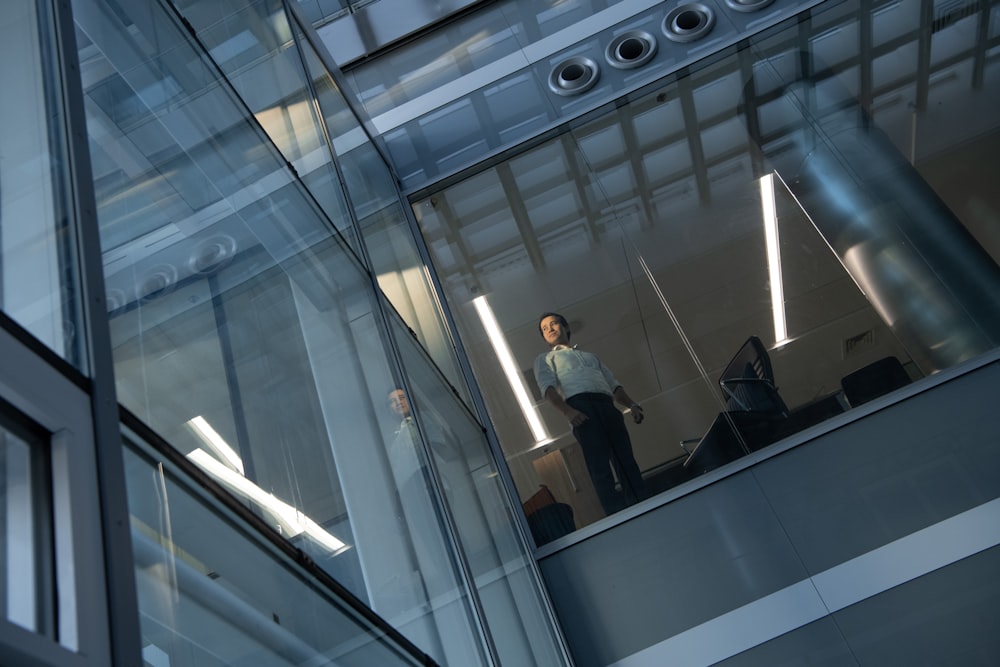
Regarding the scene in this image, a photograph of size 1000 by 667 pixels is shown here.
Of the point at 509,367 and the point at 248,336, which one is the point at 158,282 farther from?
the point at 509,367

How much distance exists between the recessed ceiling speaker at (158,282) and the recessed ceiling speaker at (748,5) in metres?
6.04

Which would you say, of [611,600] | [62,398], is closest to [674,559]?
[611,600]

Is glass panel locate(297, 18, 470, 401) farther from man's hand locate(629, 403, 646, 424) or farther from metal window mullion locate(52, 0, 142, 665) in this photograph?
metal window mullion locate(52, 0, 142, 665)

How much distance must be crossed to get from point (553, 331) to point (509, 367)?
0.38 metres

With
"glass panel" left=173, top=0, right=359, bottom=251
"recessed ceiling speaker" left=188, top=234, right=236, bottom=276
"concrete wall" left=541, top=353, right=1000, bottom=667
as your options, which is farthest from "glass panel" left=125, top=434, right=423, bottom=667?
"concrete wall" left=541, top=353, right=1000, bottom=667

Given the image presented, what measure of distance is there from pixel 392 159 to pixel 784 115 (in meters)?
2.91

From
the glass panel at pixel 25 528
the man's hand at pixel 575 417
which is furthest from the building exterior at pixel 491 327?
the man's hand at pixel 575 417

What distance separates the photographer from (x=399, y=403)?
4352mm

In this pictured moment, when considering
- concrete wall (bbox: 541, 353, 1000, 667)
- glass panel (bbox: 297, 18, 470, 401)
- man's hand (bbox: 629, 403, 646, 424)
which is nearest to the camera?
concrete wall (bbox: 541, 353, 1000, 667)

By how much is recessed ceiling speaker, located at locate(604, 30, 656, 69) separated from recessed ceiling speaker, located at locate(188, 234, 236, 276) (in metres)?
5.07

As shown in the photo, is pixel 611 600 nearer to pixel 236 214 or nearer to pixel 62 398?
pixel 236 214

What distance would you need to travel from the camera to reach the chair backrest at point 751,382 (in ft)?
18.9

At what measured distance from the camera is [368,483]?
132 inches

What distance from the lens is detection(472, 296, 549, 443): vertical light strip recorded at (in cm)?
609
